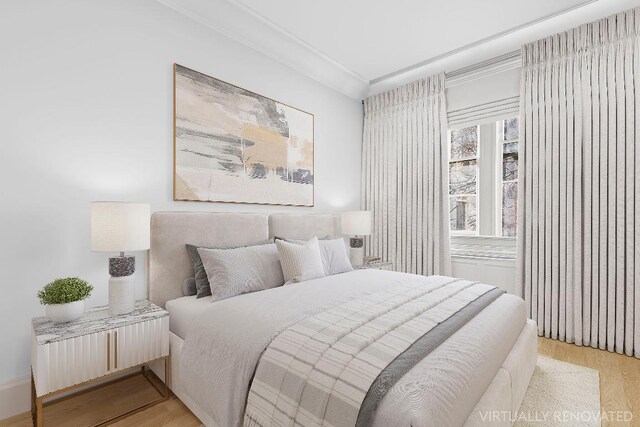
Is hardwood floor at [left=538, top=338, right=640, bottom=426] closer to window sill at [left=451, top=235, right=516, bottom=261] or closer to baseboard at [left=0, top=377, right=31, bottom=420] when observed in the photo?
window sill at [left=451, top=235, right=516, bottom=261]

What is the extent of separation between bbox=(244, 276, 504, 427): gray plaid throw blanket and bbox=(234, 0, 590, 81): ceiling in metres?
2.48

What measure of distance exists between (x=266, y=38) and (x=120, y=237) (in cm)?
229

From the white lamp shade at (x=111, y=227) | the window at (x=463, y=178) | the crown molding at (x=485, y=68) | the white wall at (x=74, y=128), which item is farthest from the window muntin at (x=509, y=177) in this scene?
the white lamp shade at (x=111, y=227)

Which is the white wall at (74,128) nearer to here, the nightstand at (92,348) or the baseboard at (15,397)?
the baseboard at (15,397)

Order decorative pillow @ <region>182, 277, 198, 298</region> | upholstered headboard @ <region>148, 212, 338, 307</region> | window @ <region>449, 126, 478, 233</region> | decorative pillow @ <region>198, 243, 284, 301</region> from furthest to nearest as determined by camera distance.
→ window @ <region>449, 126, 478, 233</region>, decorative pillow @ <region>182, 277, 198, 298</region>, upholstered headboard @ <region>148, 212, 338, 307</region>, decorative pillow @ <region>198, 243, 284, 301</region>

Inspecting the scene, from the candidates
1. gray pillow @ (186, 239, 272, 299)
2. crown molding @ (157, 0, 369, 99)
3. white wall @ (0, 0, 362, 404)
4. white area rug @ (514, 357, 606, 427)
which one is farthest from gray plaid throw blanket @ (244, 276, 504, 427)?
crown molding @ (157, 0, 369, 99)

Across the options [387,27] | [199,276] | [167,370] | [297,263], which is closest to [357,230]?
[297,263]

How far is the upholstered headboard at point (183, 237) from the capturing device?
2328 millimetres

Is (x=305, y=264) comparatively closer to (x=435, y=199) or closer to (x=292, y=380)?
(x=292, y=380)

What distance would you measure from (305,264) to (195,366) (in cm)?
111

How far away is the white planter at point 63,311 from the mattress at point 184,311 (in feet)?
1.74

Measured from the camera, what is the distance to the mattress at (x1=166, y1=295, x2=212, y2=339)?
78.4 inches

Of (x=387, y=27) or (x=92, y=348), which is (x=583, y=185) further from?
(x=92, y=348)

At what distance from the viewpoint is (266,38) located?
10.1ft
